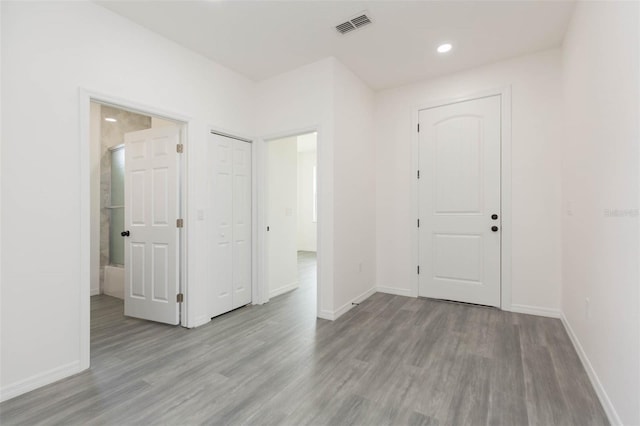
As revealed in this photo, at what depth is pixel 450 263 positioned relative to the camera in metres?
3.74

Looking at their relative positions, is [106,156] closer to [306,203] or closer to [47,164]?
[47,164]

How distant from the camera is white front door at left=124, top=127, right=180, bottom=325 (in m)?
3.05

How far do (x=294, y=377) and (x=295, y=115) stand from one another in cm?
268

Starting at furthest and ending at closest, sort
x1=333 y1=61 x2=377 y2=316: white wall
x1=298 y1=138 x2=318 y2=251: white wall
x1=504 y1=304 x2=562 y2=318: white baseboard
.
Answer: x1=298 y1=138 x2=318 y2=251: white wall → x1=333 y1=61 x2=377 y2=316: white wall → x1=504 y1=304 x2=562 y2=318: white baseboard

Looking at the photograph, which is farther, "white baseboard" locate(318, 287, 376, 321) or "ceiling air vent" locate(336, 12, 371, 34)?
"white baseboard" locate(318, 287, 376, 321)

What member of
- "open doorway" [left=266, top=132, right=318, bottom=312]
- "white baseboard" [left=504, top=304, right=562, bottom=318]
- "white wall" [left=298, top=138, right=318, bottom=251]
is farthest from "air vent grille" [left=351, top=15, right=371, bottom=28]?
"white wall" [left=298, top=138, right=318, bottom=251]

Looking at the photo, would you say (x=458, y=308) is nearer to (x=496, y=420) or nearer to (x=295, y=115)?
(x=496, y=420)

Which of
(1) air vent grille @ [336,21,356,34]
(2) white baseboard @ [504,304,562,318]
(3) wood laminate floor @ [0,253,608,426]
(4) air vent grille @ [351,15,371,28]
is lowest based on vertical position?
(3) wood laminate floor @ [0,253,608,426]

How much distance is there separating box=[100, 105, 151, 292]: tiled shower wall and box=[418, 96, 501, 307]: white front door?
4361 mm

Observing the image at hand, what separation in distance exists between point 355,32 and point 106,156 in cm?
395

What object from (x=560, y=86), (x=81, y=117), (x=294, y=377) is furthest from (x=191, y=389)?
(x=560, y=86)

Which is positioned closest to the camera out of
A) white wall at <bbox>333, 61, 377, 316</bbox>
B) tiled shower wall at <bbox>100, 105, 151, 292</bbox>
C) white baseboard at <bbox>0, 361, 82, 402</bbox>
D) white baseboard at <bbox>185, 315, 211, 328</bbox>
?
white baseboard at <bbox>0, 361, 82, 402</bbox>

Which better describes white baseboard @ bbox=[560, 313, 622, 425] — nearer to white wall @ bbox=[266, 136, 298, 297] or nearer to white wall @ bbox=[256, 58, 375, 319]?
white wall @ bbox=[256, 58, 375, 319]

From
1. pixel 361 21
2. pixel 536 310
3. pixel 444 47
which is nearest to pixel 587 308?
pixel 536 310
